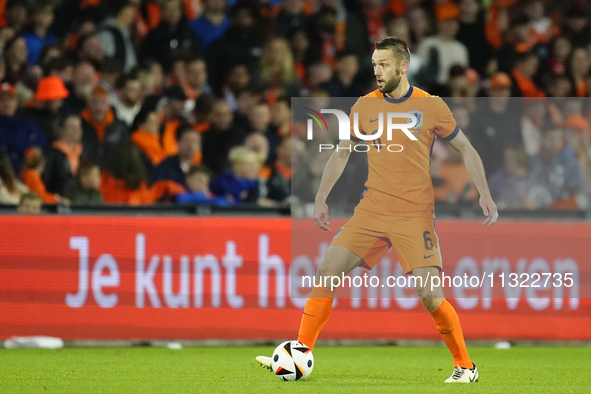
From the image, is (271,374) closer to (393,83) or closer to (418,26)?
(393,83)

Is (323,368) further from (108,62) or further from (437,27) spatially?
(437,27)

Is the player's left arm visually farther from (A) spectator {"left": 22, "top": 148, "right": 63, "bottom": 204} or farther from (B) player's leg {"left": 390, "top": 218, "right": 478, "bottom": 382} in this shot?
(A) spectator {"left": 22, "top": 148, "right": 63, "bottom": 204}

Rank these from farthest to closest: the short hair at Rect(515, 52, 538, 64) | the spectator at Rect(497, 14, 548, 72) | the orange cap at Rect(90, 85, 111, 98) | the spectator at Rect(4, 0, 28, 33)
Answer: the spectator at Rect(497, 14, 548, 72) → the short hair at Rect(515, 52, 538, 64) → the spectator at Rect(4, 0, 28, 33) → the orange cap at Rect(90, 85, 111, 98)

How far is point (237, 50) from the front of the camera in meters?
11.5

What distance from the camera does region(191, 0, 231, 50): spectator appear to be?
11.8 metres

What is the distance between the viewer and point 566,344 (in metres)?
9.34

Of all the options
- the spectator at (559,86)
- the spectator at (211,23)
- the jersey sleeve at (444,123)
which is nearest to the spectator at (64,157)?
the spectator at (211,23)

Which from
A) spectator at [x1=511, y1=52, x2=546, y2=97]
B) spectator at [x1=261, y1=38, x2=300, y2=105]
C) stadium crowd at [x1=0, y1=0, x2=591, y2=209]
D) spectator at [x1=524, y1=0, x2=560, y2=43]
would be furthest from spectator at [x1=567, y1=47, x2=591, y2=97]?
spectator at [x1=261, y1=38, x2=300, y2=105]

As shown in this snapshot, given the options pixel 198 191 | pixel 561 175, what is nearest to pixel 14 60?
pixel 198 191

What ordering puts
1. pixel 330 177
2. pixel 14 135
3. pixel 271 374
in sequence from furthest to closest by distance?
pixel 14 135 → pixel 271 374 → pixel 330 177

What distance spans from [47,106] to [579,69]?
634 centimetres

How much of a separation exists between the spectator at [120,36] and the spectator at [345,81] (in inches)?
87.5

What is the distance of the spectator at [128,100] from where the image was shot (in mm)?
10383

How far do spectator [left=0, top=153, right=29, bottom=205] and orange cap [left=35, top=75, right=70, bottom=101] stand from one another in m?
0.93
